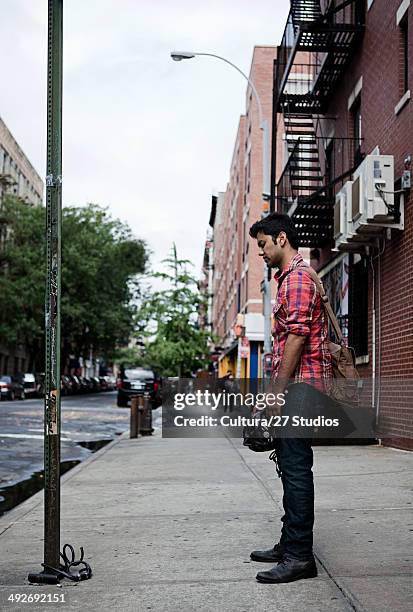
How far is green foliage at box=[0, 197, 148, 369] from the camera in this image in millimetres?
54719

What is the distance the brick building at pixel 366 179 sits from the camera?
13.5 m

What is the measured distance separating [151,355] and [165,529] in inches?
1215

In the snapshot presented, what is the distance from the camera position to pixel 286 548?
4.98 metres

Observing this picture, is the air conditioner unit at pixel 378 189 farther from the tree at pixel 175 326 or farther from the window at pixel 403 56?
the tree at pixel 175 326

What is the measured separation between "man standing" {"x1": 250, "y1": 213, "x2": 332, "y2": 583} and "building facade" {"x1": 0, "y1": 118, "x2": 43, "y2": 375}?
181 ft

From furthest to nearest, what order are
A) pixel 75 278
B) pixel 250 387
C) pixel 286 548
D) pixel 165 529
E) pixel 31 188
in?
pixel 31 188
pixel 75 278
pixel 250 387
pixel 165 529
pixel 286 548

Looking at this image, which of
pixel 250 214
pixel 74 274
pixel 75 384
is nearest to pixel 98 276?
pixel 74 274

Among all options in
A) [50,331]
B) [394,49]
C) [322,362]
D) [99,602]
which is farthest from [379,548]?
[394,49]

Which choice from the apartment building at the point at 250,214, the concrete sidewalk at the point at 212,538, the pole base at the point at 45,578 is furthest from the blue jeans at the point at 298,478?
the apartment building at the point at 250,214

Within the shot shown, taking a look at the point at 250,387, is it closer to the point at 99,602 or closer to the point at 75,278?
the point at 75,278

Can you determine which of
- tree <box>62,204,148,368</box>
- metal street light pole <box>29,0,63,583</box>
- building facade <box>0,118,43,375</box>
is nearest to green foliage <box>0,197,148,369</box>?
tree <box>62,204,148,368</box>

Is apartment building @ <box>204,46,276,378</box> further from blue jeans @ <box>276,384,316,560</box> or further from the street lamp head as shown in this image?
blue jeans @ <box>276,384,316,560</box>

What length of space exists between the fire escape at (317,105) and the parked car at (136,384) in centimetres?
1831

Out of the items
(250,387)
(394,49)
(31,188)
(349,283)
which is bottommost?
(250,387)
